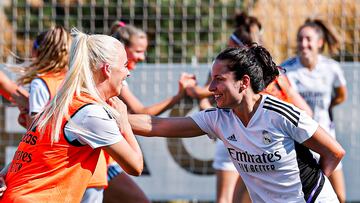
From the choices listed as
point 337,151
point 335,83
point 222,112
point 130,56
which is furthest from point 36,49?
point 335,83

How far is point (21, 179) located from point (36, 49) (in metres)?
2.24

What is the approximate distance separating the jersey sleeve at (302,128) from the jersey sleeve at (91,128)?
3.22 ft

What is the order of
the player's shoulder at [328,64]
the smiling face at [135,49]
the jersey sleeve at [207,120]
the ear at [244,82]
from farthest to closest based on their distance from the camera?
1. the player's shoulder at [328,64]
2. the smiling face at [135,49]
3. the jersey sleeve at [207,120]
4. the ear at [244,82]

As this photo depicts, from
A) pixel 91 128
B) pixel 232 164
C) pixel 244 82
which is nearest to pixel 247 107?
pixel 244 82

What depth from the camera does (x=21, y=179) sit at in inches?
144

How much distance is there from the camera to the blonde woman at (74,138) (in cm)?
362

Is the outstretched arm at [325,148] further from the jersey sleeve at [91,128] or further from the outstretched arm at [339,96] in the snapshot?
the outstretched arm at [339,96]

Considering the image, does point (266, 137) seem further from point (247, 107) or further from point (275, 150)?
point (247, 107)

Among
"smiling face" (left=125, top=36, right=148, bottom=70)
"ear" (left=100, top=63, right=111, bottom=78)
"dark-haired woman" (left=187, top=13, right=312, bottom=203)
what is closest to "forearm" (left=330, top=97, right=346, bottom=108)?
"dark-haired woman" (left=187, top=13, right=312, bottom=203)

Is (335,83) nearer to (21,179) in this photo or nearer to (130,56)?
(130,56)

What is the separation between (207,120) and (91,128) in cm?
94

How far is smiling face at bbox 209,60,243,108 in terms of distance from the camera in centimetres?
415

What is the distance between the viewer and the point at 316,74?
7.30 metres

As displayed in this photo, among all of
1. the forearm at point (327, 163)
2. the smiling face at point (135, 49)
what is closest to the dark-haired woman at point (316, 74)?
the smiling face at point (135, 49)
